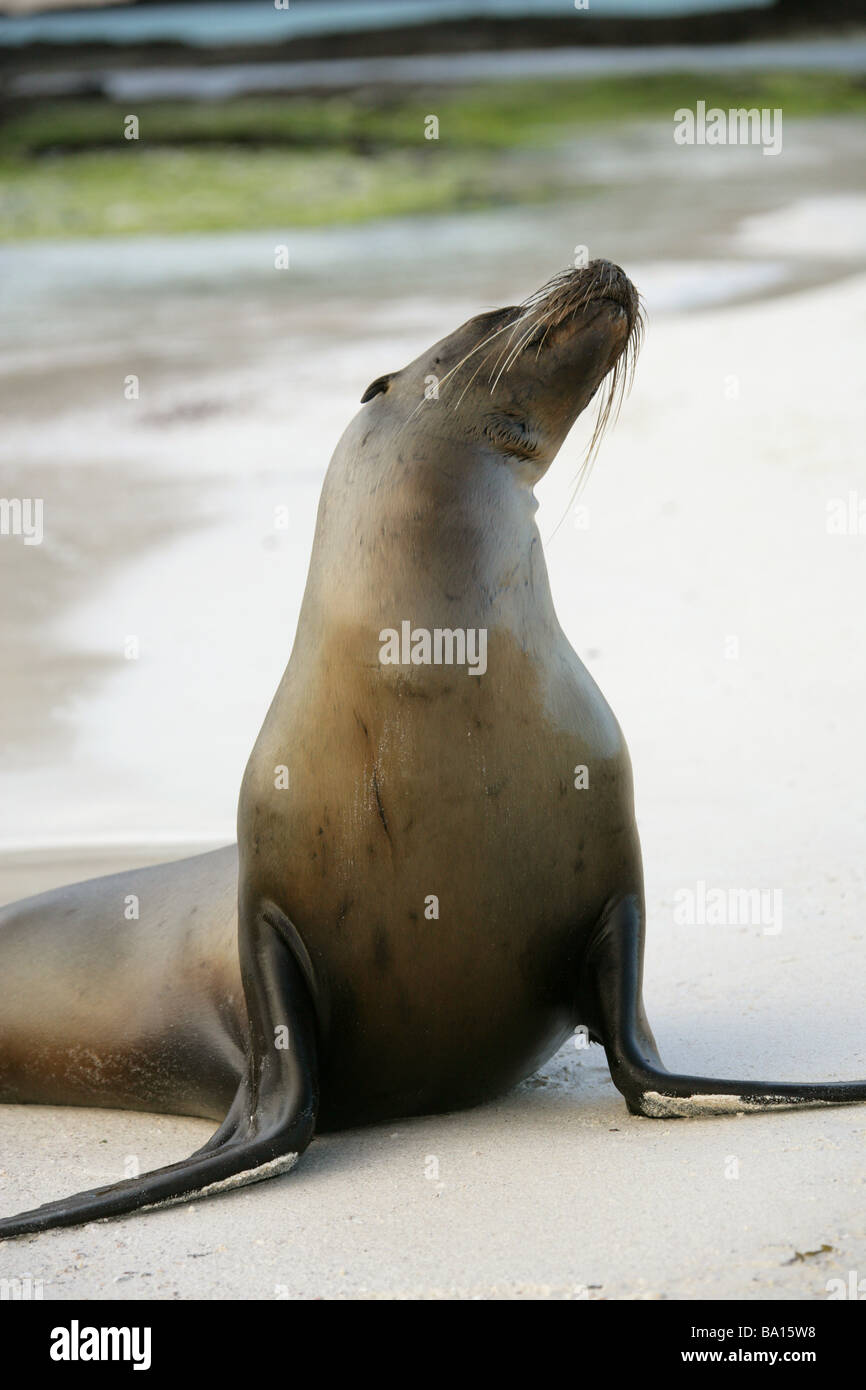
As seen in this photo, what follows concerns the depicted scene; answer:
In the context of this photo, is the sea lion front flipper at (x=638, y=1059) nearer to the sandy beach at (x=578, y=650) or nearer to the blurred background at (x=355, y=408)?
the sandy beach at (x=578, y=650)

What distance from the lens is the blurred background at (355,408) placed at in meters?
7.25

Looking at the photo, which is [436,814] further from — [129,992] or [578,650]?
[578,650]

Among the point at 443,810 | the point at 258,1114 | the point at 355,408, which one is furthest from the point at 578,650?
the point at 258,1114

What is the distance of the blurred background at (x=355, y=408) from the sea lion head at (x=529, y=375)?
196cm

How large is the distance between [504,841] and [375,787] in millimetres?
260

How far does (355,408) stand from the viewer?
37.7 feet

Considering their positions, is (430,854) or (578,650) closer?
(430,854)

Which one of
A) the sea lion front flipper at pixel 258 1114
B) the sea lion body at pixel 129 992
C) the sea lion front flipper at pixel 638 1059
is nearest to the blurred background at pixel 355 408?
the sea lion body at pixel 129 992

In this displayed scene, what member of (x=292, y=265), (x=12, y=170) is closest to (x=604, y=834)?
(x=292, y=265)

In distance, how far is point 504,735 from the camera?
382 centimetres

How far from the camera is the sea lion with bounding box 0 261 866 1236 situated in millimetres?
3785

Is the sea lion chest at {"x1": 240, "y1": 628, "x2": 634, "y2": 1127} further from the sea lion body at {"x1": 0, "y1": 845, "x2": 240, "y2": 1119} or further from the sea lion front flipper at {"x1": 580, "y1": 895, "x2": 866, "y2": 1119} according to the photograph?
the sea lion body at {"x1": 0, "y1": 845, "x2": 240, "y2": 1119}

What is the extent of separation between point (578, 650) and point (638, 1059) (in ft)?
14.3

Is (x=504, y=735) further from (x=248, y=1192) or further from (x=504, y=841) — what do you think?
(x=248, y=1192)
